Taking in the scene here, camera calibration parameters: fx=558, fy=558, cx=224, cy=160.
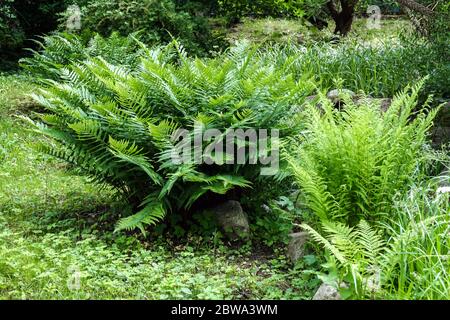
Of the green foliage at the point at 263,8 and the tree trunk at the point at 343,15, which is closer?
the tree trunk at the point at 343,15

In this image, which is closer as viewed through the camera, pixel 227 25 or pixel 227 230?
pixel 227 230

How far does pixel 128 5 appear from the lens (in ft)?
33.3

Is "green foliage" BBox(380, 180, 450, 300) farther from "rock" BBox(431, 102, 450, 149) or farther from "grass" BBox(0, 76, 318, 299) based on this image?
"rock" BBox(431, 102, 450, 149)

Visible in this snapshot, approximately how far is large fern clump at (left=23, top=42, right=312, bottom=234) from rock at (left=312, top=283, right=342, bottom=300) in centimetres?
111

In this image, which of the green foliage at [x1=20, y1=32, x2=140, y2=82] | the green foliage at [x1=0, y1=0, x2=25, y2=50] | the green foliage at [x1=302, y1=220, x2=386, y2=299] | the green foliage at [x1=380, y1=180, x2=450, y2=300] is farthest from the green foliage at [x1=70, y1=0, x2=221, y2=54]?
the green foliage at [x1=302, y1=220, x2=386, y2=299]

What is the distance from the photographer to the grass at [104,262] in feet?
10.9

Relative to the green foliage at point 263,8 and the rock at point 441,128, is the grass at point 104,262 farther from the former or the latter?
the green foliage at point 263,8

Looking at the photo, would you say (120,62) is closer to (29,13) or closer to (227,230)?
(227,230)

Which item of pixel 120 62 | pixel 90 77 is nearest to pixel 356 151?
pixel 90 77

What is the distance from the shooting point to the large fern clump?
404cm

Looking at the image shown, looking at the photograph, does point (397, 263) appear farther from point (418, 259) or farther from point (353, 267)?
point (353, 267)

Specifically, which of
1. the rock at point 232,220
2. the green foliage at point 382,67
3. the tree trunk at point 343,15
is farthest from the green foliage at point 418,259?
the tree trunk at point 343,15

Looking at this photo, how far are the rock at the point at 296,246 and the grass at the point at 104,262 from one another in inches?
2.8

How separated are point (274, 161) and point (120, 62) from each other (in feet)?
10.8
